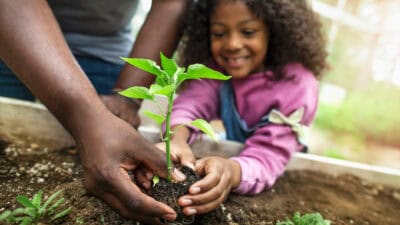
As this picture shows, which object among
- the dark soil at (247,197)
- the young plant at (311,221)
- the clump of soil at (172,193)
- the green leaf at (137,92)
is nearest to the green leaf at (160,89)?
the green leaf at (137,92)

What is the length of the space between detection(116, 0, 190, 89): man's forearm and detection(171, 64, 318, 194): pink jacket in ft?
0.98

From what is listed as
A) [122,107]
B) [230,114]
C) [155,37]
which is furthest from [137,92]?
[230,114]

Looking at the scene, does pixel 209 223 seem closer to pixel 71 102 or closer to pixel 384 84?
pixel 71 102

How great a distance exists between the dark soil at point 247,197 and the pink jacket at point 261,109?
0.36 feet

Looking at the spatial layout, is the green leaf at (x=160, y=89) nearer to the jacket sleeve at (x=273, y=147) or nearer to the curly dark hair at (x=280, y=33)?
the jacket sleeve at (x=273, y=147)

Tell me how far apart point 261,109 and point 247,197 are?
544 millimetres

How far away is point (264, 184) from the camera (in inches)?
65.7

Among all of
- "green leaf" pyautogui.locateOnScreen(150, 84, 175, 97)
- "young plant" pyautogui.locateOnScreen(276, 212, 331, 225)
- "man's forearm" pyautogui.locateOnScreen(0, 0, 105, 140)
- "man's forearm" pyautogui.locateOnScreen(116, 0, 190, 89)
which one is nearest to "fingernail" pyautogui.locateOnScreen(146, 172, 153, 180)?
"man's forearm" pyautogui.locateOnScreen(0, 0, 105, 140)

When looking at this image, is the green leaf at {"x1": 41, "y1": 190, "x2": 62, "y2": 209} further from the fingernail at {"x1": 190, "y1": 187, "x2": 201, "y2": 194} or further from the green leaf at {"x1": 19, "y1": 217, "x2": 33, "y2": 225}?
the fingernail at {"x1": 190, "y1": 187, "x2": 201, "y2": 194}

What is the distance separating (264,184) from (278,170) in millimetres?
125

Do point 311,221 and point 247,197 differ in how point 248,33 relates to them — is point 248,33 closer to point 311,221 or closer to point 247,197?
point 247,197

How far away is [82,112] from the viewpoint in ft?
3.71

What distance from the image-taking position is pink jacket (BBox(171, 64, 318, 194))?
1.66 m

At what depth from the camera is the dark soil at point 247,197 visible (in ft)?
4.08
